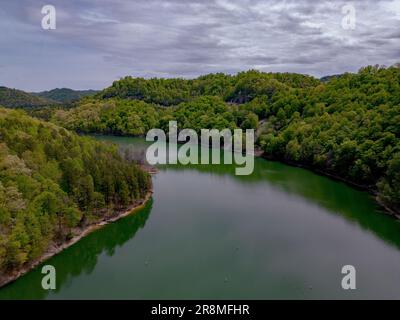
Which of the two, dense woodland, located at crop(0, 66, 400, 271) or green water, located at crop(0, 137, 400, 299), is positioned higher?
dense woodland, located at crop(0, 66, 400, 271)

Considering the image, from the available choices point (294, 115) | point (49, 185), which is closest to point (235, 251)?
point (49, 185)

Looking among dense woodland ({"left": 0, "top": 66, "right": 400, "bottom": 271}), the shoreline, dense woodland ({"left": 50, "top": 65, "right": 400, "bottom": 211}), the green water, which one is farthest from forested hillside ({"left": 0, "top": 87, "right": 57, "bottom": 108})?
the green water

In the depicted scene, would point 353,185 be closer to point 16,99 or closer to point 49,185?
point 49,185

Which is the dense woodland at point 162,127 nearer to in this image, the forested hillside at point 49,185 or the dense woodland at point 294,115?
the forested hillside at point 49,185

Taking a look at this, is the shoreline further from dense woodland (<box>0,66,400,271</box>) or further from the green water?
the green water
